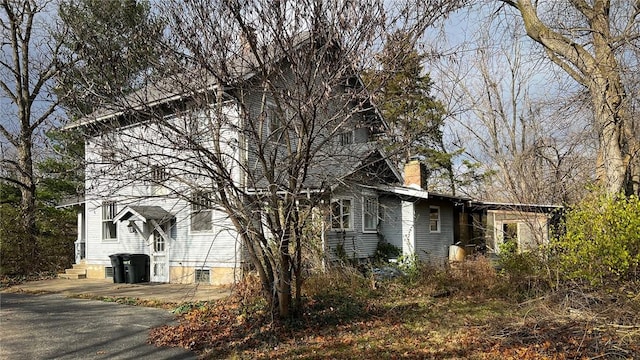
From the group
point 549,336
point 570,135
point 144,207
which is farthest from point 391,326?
point 144,207

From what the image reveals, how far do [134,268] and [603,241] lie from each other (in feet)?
46.1

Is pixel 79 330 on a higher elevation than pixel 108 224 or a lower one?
lower

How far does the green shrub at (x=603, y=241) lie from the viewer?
7.72 metres

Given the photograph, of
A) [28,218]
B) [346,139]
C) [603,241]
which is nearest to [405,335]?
[603,241]

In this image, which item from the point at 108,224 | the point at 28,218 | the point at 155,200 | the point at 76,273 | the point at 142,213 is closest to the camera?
the point at 155,200

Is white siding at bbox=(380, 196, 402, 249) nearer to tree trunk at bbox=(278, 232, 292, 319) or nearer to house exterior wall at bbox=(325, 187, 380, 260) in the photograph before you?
house exterior wall at bbox=(325, 187, 380, 260)

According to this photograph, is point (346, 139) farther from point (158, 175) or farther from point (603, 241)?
point (603, 241)

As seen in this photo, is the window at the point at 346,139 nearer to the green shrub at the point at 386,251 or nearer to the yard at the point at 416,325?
the yard at the point at 416,325

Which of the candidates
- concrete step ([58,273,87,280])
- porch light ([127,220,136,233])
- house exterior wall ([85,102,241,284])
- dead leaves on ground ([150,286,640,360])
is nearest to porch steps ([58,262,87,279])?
concrete step ([58,273,87,280])

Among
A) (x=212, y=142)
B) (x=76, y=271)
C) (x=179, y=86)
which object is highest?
(x=179, y=86)

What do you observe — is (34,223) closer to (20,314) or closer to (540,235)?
(20,314)

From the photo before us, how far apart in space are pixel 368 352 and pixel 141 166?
450 centimetres

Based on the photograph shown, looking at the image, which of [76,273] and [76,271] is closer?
[76,273]

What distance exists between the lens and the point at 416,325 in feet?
29.2
